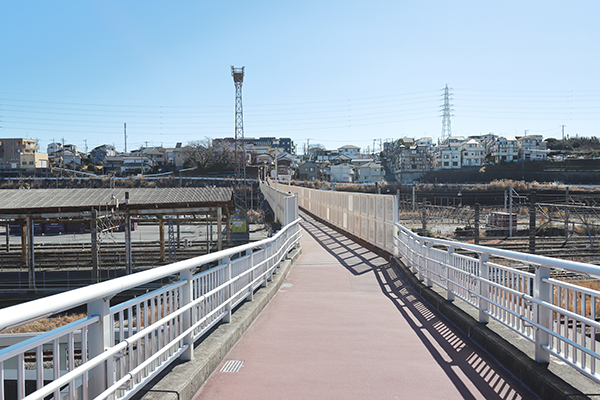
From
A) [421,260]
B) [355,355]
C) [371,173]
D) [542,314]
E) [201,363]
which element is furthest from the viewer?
[371,173]

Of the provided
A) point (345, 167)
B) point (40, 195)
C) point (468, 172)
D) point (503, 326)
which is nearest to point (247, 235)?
point (40, 195)

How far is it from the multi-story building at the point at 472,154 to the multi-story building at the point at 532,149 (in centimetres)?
945

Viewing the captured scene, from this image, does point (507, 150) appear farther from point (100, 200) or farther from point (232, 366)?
point (232, 366)

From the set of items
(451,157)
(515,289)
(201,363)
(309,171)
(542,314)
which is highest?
(451,157)

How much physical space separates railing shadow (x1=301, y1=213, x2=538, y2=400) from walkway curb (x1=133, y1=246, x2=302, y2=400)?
7.86 feet

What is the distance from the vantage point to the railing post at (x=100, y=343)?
283cm

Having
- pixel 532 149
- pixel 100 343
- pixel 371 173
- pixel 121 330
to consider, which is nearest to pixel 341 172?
pixel 371 173

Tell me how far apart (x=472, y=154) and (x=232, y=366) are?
377ft

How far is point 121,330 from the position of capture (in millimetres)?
2982

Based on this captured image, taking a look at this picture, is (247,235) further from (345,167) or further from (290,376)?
(345,167)

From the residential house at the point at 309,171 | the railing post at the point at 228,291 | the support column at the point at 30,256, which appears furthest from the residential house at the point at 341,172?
the railing post at the point at 228,291

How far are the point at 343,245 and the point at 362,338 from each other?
11.2m

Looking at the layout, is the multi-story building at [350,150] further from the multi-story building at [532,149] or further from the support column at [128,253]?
the support column at [128,253]

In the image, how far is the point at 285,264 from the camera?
38.0ft
